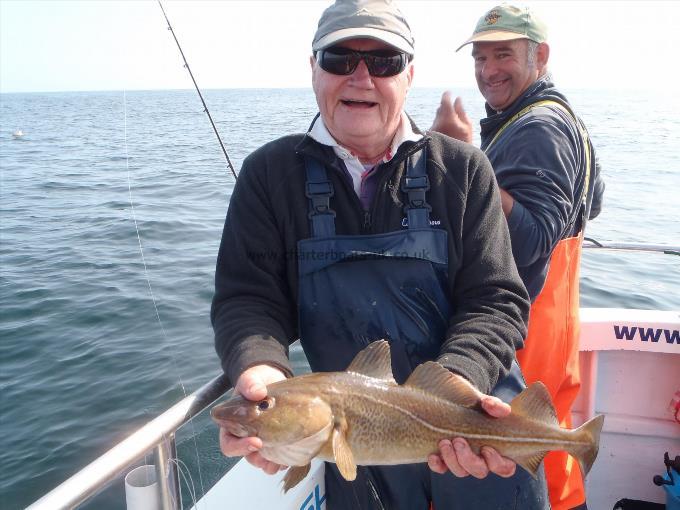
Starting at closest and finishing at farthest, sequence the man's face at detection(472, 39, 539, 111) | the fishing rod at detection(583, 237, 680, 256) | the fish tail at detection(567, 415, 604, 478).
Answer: the fish tail at detection(567, 415, 604, 478) < the man's face at detection(472, 39, 539, 111) < the fishing rod at detection(583, 237, 680, 256)

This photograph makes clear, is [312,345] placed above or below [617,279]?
above

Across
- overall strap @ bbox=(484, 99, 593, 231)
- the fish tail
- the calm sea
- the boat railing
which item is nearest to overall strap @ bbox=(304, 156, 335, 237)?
the boat railing

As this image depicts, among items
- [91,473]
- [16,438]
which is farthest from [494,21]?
[16,438]

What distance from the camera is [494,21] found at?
3789mm

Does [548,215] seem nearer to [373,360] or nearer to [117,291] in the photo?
[373,360]

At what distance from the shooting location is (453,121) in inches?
127

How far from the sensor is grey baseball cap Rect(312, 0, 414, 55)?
2400 mm

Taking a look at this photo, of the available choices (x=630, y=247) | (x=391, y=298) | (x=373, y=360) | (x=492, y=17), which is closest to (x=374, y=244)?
(x=391, y=298)

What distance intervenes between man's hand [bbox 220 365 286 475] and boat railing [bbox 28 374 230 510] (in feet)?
0.64

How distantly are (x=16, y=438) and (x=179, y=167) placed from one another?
589 inches

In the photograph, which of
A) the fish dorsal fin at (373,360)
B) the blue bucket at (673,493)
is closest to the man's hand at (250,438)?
the fish dorsal fin at (373,360)

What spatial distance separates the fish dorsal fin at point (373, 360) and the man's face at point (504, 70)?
7.87ft

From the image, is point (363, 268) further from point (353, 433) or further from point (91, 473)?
point (91, 473)

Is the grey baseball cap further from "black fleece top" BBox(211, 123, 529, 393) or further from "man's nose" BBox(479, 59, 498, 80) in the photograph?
"man's nose" BBox(479, 59, 498, 80)
